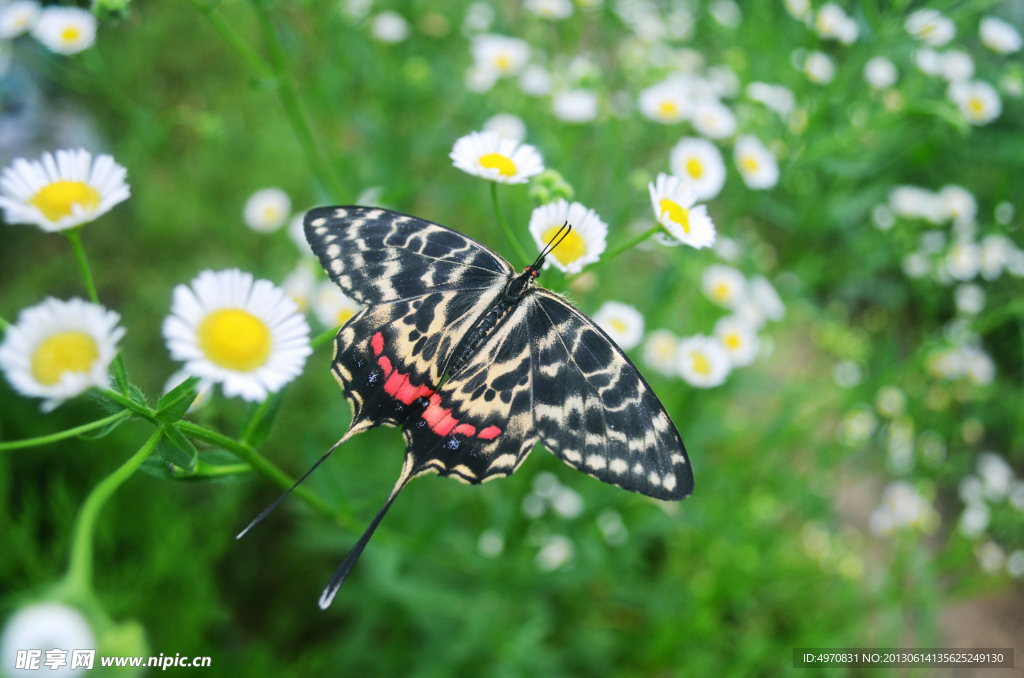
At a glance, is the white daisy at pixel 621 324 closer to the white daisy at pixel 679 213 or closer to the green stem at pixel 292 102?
the white daisy at pixel 679 213

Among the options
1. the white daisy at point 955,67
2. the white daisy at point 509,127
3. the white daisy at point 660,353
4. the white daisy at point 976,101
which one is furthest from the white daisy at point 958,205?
the white daisy at point 509,127

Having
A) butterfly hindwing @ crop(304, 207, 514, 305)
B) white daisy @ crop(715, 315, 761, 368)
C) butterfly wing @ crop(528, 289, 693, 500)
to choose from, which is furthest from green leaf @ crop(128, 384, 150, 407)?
white daisy @ crop(715, 315, 761, 368)

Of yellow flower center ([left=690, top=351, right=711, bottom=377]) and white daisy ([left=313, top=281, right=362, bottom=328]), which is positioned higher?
white daisy ([left=313, top=281, right=362, bottom=328])

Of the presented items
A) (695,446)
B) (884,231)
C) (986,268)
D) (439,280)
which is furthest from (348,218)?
(986,268)

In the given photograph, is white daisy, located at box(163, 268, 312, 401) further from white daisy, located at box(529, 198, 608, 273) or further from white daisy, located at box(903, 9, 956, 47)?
white daisy, located at box(903, 9, 956, 47)

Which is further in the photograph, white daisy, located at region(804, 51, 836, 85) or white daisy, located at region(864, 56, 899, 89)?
white daisy, located at region(864, 56, 899, 89)

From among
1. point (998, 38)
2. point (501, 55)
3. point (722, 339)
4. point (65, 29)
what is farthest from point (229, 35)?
point (998, 38)
